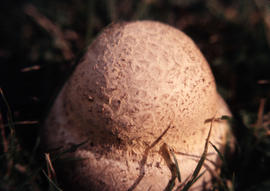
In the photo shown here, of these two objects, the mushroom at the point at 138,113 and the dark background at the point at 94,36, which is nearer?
the mushroom at the point at 138,113

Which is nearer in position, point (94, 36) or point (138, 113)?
point (138, 113)

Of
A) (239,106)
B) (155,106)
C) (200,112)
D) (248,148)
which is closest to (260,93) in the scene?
(239,106)

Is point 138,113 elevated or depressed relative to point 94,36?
depressed

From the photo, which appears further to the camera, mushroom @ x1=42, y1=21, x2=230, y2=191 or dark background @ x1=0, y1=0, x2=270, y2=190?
dark background @ x1=0, y1=0, x2=270, y2=190

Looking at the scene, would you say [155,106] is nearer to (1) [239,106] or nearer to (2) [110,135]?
(2) [110,135]
